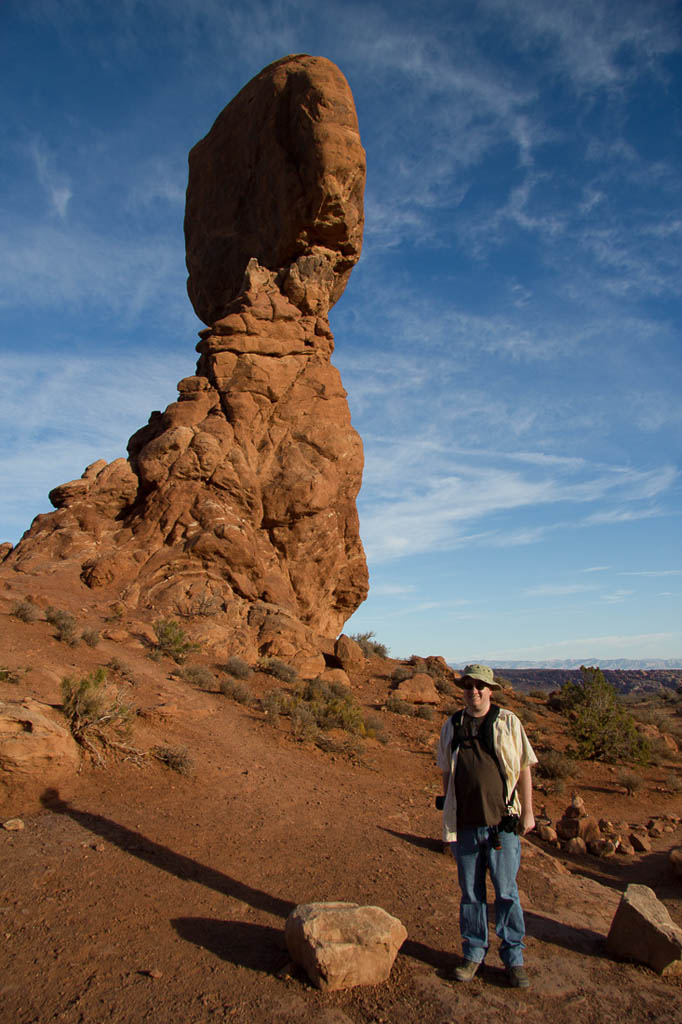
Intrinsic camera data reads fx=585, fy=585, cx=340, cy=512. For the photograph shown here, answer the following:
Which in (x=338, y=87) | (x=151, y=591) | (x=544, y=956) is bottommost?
(x=544, y=956)

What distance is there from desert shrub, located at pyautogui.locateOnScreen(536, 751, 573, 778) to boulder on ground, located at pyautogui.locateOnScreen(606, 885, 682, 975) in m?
7.60

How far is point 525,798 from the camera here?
4.00 meters

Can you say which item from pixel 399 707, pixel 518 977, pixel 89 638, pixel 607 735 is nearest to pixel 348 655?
pixel 399 707

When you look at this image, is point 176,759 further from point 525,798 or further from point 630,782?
point 630,782

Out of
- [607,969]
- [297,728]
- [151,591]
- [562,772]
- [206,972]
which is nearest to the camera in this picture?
[206,972]

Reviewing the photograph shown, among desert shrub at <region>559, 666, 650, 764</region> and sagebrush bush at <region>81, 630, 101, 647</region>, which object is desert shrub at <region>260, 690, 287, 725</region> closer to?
sagebrush bush at <region>81, 630, 101, 647</region>

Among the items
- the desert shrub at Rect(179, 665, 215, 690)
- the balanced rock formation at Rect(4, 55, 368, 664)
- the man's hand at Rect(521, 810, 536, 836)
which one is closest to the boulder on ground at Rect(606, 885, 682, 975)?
the man's hand at Rect(521, 810, 536, 836)

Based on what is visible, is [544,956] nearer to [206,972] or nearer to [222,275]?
[206,972]

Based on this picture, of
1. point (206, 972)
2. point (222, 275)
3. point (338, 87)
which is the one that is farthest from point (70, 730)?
point (338, 87)

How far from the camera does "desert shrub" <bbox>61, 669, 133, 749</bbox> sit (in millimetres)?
7301

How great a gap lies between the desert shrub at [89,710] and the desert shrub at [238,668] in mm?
5936

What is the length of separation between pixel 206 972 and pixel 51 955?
3.34ft

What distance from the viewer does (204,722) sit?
10070mm

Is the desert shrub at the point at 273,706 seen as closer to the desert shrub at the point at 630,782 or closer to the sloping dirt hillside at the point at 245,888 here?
the sloping dirt hillside at the point at 245,888
